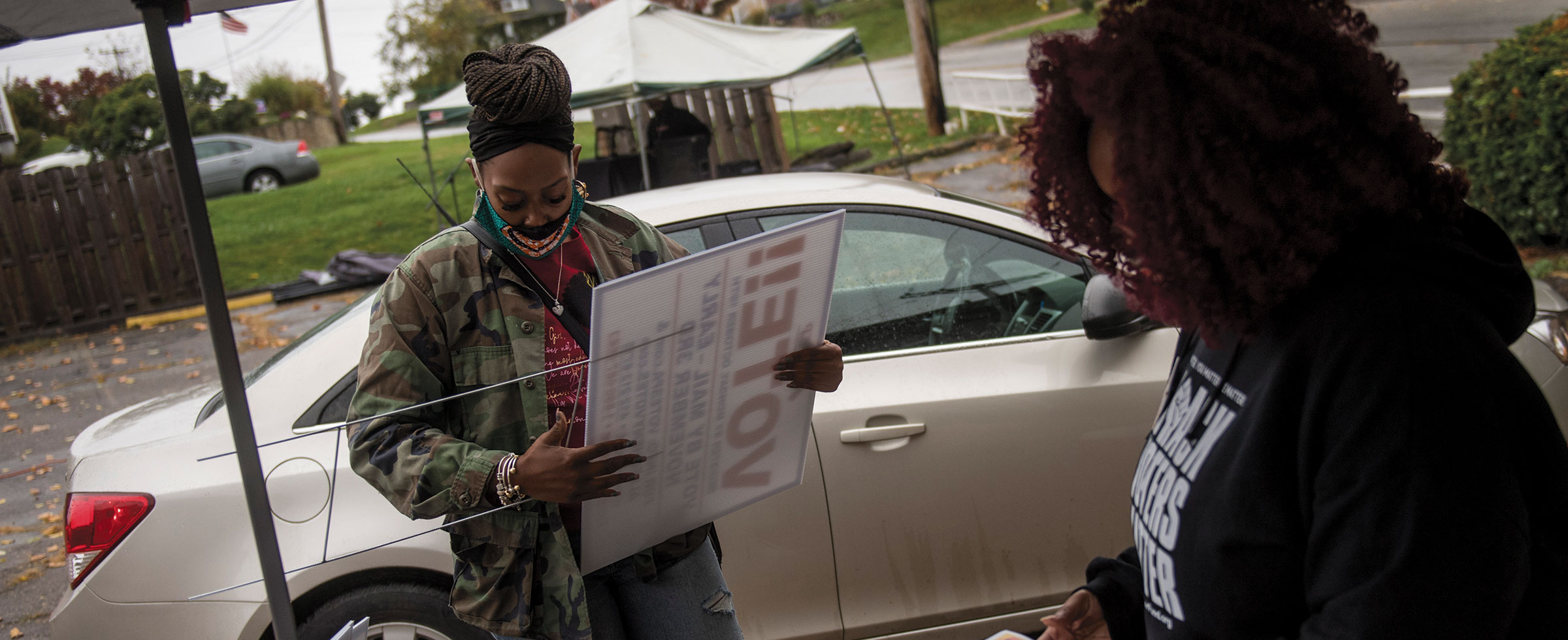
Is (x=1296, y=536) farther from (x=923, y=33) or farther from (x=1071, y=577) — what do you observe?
(x=923, y=33)

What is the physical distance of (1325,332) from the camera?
3.19 feet

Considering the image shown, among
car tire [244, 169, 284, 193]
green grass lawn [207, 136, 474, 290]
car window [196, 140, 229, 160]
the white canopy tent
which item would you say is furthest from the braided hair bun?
car window [196, 140, 229, 160]

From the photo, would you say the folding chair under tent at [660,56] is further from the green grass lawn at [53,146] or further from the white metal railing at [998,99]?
the green grass lawn at [53,146]

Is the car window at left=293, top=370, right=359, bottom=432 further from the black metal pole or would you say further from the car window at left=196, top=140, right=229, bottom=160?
the car window at left=196, top=140, right=229, bottom=160

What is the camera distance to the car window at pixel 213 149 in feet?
66.9

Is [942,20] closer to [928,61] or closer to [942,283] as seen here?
[928,61]

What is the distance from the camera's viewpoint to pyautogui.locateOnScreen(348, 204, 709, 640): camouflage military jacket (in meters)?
1.59

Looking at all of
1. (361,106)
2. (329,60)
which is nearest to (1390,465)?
(329,60)

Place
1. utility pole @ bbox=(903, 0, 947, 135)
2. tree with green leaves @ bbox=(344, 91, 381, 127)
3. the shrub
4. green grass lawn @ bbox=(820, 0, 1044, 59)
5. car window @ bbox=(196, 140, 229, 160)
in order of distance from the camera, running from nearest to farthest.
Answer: the shrub, utility pole @ bbox=(903, 0, 947, 135), car window @ bbox=(196, 140, 229, 160), green grass lawn @ bbox=(820, 0, 1044, 59), tree with green leaves @ bbox=(344, 91, 381, 127)

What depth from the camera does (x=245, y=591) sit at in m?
2.58

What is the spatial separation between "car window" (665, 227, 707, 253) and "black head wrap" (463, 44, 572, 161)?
1317 mm

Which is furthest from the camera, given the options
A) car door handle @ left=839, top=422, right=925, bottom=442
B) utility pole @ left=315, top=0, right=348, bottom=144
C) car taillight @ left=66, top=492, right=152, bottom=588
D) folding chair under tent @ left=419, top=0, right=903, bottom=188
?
utility pole @ left=315, top=0, right=348, bottom=144

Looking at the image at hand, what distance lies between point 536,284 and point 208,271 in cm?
48

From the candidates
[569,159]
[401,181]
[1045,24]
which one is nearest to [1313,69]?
[569,159]
